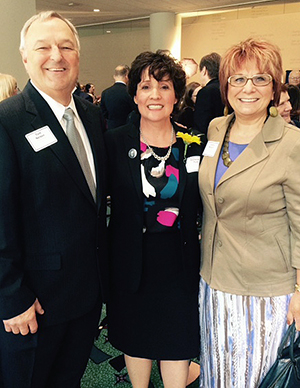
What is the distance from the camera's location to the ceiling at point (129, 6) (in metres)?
10.1

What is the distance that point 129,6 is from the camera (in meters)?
10.9

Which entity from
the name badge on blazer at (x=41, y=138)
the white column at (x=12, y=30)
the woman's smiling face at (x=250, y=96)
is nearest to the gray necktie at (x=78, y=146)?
the name badge on blazer at (x=41, y=138)

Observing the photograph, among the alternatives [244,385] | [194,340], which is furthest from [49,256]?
[244,385]

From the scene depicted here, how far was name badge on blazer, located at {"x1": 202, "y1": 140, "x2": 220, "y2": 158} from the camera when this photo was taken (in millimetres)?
1745

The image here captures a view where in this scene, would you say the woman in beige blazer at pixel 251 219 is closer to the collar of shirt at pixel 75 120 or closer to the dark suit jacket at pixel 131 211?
the dark suit jacket at pixel 131 211

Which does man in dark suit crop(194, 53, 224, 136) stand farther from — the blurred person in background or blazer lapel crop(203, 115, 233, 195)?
blazer lapel crop(203, 115, 233, 195)

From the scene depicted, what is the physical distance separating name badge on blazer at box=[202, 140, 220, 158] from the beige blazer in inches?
0.8

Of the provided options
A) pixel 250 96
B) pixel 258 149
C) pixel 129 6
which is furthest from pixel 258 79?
pixel 129 6

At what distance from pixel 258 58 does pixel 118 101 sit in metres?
4.14

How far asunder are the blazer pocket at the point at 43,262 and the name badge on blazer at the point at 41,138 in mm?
404

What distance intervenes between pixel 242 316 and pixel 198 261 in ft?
1.14

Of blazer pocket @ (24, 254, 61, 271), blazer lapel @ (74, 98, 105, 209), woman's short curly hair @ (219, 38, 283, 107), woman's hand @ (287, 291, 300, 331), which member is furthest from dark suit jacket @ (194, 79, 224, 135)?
blazer pocket @ (24, 254, 61, 271)

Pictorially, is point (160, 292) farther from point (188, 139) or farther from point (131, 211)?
point (188, 139)

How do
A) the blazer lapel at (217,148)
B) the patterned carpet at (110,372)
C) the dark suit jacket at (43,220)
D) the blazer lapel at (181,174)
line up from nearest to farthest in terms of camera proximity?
1. the dark suit jacket at (43,220)
2. the blazer lapel at (217,148)
3. the blazer lapel at (181,174)
4. the patterned carpet at (110,372)
